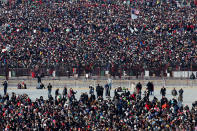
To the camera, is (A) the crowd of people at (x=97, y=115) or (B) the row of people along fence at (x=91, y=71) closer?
(A) the crowd of people at (x=97, y=115)

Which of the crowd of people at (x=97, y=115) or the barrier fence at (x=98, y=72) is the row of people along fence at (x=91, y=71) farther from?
the crowd of people at (x=97, y=115)

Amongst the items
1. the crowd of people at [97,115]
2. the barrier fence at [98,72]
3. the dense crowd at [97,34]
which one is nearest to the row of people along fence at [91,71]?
the barrier fence at [98,72]

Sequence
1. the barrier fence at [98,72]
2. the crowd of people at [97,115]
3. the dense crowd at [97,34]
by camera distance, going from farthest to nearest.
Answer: the dense crowd at [97,34], the barrier fence at [98,72], the crowd of people at [97,115]

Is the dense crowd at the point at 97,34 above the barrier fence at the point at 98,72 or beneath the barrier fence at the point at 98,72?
above

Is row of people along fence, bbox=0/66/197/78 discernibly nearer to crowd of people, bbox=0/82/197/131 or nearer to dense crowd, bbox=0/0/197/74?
dense crowd, bbox=0/0/197/74

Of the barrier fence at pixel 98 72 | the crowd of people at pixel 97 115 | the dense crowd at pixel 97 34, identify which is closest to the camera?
the crowd of people at pixel 97 115

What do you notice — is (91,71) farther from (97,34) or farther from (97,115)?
(97,115)

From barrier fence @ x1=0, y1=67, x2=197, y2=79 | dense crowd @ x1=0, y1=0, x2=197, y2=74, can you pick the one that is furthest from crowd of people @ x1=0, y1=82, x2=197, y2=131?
dense crowd @ x1=0, y1=0, x2=197, y2=74

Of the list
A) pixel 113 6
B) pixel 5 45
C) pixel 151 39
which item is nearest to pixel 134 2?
pixel 113 6
